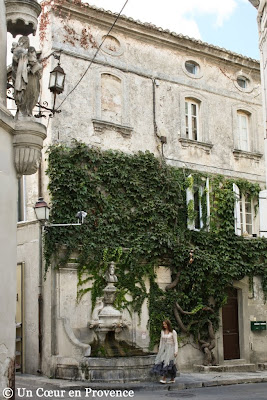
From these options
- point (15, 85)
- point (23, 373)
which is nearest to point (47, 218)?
point (23, 373)

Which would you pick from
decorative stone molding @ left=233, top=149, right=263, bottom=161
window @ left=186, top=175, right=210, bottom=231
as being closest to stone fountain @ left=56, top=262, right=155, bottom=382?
window @ left=186, top=175, right=210, bottom=231

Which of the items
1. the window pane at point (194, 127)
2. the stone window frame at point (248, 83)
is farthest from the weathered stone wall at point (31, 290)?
the stone window frame at point (248, 83)

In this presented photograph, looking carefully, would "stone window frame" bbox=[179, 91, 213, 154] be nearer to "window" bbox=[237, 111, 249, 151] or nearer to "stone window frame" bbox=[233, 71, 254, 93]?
"window" bbox=[237, 111, 249, 151]

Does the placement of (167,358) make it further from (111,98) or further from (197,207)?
(111,98)

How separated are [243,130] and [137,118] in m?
4.78

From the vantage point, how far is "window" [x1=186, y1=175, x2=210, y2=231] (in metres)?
20.3

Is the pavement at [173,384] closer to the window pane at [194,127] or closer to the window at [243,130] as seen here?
the window pane at [194,127]

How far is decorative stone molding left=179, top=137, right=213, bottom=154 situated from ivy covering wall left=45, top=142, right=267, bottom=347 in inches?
39.5

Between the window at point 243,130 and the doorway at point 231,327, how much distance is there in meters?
5.15

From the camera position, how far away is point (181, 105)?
21391mm

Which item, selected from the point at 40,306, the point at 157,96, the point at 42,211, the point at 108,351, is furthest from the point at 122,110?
the point at 108,351

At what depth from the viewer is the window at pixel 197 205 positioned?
2031 centimetres

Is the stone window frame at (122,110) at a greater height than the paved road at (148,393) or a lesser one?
greater

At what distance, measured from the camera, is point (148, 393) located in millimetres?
13773
